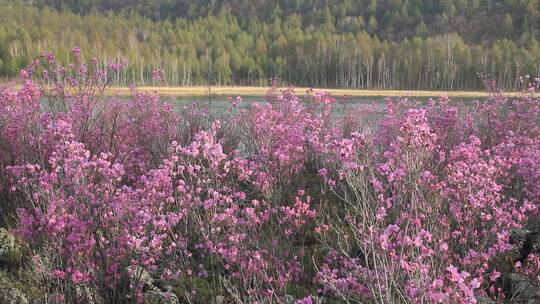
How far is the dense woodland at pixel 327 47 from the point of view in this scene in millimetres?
101419

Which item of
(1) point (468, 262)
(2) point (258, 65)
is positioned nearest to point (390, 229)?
(1) point (468, 262)

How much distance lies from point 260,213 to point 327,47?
4495 inches

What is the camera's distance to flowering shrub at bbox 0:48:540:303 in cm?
542

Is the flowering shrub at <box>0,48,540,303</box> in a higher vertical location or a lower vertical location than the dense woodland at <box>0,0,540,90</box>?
lower

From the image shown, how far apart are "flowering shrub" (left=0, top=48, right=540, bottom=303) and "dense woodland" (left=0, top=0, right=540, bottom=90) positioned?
71.6 m

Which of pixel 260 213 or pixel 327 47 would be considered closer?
pixel 260 213

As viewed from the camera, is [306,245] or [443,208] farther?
[306,245]

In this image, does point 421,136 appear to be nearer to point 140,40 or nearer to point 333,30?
point 140,40

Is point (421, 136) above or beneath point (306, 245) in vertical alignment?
above

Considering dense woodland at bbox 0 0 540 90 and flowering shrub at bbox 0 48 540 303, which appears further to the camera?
dense woodland at bbox 0 0 540 90

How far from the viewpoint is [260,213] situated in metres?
6.46

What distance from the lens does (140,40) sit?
145m

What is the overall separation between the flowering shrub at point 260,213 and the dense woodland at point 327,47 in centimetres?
7163

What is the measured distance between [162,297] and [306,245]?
278cm
